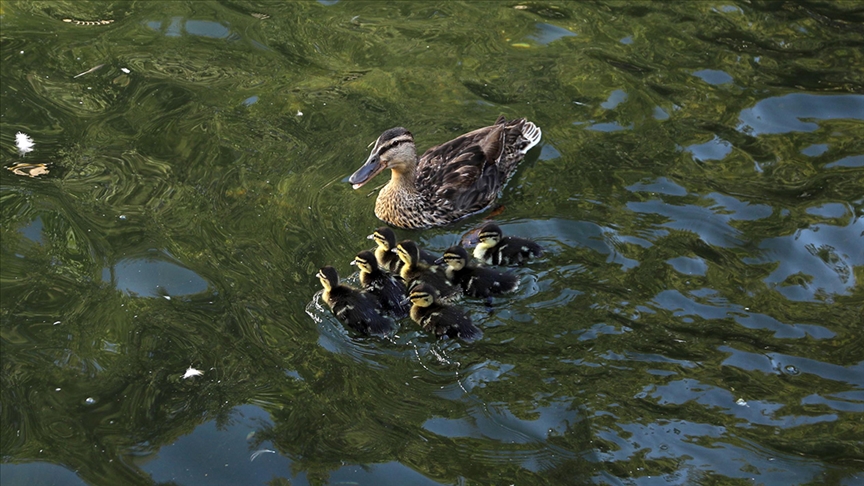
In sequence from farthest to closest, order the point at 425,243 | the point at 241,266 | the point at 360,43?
the point at 360,43 → the point at 425,243 → the point at 241,266

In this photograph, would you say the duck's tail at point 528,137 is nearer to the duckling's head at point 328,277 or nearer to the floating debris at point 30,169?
the duckling's head at point 328,277

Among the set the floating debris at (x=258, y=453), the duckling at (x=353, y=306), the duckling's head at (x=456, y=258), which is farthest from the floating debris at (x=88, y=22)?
the floating debris at (x=258, y=453)

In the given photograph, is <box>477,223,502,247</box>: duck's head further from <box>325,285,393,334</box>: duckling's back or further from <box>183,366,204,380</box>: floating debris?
<box>183,366,204,380</box>: floating debris

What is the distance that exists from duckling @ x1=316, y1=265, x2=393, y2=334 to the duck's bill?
3.49 feet

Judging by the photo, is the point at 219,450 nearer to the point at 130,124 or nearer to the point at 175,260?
the point at 175,260

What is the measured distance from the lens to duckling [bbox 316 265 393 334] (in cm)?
525

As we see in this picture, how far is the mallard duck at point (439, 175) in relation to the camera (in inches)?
249

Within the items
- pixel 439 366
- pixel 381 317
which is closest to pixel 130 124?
pixel 381 317

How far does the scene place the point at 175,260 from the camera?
19.4 feet

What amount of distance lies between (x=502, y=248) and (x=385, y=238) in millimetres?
766

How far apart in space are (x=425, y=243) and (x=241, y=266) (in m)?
1.31

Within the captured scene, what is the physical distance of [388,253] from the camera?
5859 millimetres

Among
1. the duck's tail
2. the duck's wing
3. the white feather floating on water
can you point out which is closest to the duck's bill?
the duck's wing

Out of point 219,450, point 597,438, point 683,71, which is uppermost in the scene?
point 683,71
